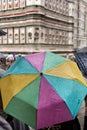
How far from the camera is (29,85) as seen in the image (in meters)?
2.16

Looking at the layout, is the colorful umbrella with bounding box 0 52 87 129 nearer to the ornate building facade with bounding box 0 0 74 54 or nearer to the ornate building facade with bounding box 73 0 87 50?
the ornate building facade with bounding box 0 0 74 54

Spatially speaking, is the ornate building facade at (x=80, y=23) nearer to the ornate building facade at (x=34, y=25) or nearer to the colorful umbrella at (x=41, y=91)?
the ornate building facade at (x=34, y=25)

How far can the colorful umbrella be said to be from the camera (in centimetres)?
207

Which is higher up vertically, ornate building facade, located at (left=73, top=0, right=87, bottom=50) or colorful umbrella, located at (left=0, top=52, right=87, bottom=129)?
ornate building facade, located at (left=73, top=0, right=87, bottom=50)

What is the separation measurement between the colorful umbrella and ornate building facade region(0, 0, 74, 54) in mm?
14129

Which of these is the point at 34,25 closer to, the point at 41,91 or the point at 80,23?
the point at 80,23

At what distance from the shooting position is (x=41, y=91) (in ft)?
6.89

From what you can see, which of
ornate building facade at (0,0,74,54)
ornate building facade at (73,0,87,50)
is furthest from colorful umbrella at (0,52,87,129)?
ornate building facade at (73,0,87,50)

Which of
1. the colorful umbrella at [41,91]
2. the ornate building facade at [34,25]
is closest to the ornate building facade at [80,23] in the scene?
the ornate building facade at [34,25]

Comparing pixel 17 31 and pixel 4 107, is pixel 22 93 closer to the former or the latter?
pixel 4 107

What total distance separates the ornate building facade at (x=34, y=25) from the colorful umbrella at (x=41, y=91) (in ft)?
46.4

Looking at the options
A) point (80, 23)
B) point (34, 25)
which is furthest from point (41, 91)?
point (80, 23)

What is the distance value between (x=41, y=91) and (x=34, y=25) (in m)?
14.8

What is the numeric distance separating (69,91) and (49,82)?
0.17 metres
